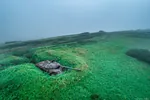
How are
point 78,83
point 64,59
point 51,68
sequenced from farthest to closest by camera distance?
point 64,59
point 51,68
point 78,83

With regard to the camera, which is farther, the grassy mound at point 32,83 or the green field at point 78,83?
the green field at point 78,83

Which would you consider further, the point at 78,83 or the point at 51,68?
the point at 51,68

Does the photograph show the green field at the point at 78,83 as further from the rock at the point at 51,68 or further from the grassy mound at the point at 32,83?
the rock at the point at 51,68

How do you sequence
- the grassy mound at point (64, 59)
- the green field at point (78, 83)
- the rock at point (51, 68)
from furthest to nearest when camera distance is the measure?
the grassy mound at point (64, 59) → the rock at point (51, 68) → the green field at point (78, 83)

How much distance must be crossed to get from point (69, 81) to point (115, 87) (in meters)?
5.30

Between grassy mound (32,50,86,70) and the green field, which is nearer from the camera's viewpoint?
the green field

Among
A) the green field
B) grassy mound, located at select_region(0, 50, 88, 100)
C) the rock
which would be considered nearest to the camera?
grassy mound, located at select_region(0, 50, 88, 100)

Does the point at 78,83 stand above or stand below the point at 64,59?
below

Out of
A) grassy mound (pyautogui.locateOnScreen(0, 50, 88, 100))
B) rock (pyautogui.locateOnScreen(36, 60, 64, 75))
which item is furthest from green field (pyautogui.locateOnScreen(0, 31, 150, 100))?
rock (pyautogui.locateOnScreen(36, 60, 64, 75))

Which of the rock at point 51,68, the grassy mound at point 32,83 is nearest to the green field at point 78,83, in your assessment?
the grassy mound at point 32,83

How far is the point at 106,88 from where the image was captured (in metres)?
19.3

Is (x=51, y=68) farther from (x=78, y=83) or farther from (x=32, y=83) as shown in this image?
(x=78, y=83)

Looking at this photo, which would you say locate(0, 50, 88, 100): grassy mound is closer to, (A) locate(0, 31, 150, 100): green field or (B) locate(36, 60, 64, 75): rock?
(A) locate(0, 31, 150, 100): green field

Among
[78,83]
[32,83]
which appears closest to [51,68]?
[32,83]
